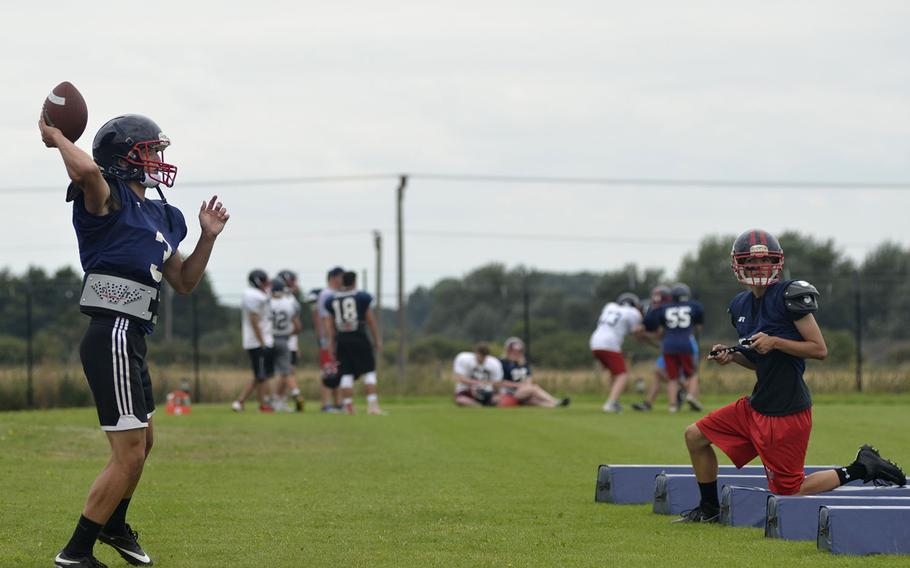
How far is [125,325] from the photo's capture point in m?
6.76

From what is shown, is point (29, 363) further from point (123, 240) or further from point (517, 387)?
point (123, 240)

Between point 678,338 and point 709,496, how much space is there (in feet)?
43.8

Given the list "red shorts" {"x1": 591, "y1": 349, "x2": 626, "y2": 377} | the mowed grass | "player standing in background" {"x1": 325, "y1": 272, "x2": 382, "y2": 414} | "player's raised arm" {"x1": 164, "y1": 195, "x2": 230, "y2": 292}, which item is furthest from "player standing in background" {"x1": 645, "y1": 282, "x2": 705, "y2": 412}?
"player's raised arm" {"x1": 164, "y1": 195, "x2": 230, "y2": 292}

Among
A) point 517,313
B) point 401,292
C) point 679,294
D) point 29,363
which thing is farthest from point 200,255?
point 517,313

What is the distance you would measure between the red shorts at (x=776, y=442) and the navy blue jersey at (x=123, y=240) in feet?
12.5

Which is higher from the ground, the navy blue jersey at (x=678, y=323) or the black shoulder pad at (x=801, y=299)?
the black shoulder pad at (x=801, y=299)

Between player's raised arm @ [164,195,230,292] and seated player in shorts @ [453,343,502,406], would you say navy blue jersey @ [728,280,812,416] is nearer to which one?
player's raised arm @ [164,195,230,292]

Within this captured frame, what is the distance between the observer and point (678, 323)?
22.0 meters

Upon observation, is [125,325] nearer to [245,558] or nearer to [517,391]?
[245,558]

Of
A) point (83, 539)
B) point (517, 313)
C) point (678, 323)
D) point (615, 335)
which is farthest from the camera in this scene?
point (517, 313)

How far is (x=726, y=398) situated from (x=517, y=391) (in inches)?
217

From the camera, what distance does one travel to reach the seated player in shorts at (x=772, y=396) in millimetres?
8250

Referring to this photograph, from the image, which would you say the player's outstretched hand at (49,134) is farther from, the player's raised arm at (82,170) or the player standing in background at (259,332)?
the player standing in background at (259,332)

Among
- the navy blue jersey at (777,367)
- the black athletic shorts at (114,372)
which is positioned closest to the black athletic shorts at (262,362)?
the navy blue jersey at (777,367)
